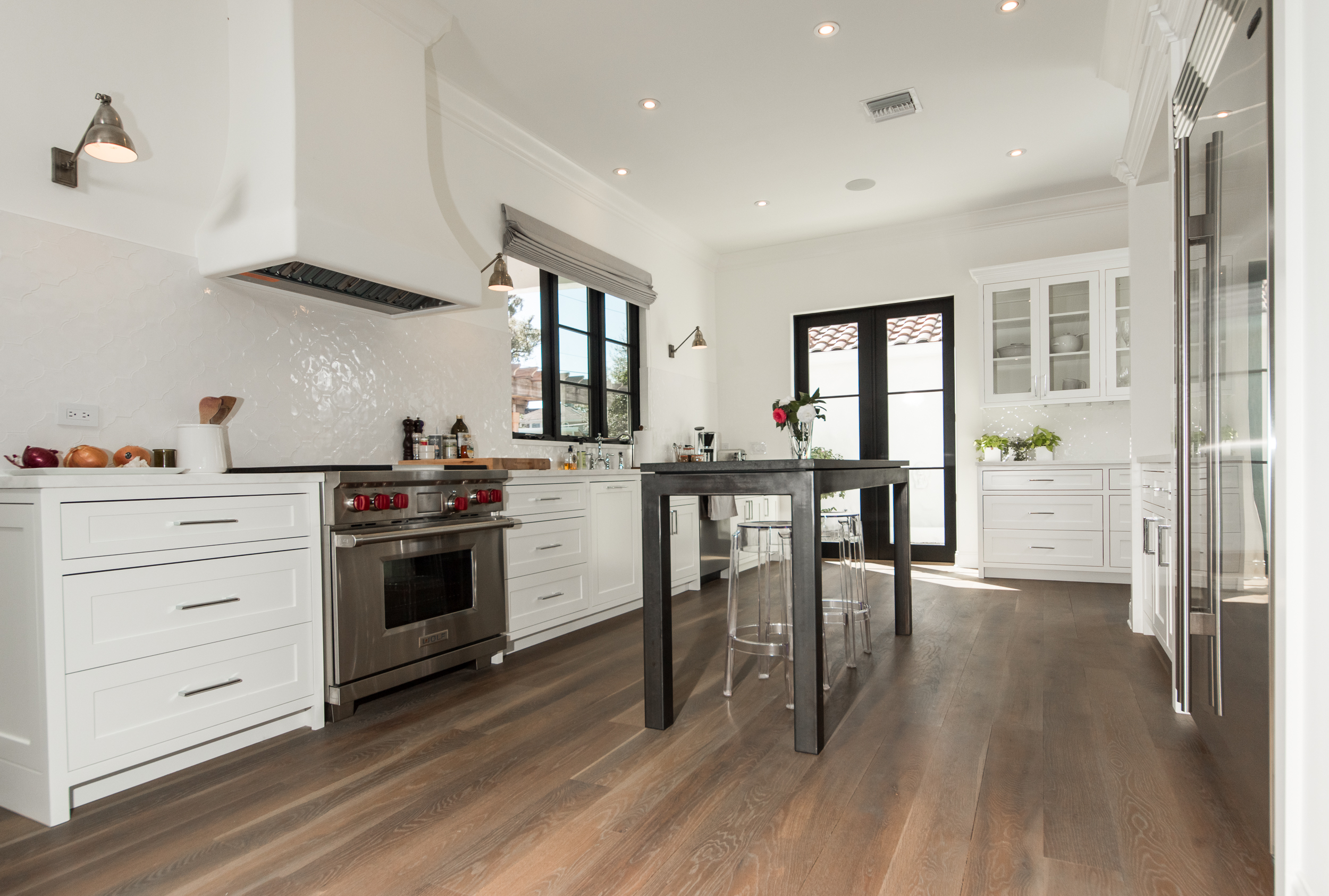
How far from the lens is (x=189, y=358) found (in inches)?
108

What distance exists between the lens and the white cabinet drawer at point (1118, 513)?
5.02 metres

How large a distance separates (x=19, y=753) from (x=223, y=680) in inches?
18.9

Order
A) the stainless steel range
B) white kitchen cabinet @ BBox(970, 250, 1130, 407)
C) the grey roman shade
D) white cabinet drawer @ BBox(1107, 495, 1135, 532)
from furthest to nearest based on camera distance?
white kitchen cabinet @ BBox(970, 250, 1130, 407) < white cabinet drawer @ BBox(1107, 495, 1135, 532) < the grey roman shade < the stainless steel range

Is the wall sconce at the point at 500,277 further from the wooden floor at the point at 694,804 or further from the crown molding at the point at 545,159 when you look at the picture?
the wooden floor at the point at 694,804

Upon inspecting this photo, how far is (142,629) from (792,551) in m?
1.89

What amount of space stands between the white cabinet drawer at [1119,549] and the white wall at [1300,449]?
170 inches

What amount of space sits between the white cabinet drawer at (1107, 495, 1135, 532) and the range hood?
4460 millimetres

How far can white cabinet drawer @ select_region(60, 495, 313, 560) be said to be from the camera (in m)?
1.95

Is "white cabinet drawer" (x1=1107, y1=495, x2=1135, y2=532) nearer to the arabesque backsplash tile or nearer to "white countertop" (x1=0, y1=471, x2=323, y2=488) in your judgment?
the arabesque backsplash tile

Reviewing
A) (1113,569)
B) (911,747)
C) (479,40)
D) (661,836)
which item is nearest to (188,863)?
(661,836)

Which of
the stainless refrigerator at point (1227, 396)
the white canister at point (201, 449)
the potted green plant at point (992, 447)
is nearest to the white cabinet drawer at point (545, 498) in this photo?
the white canister at point (201, 449)

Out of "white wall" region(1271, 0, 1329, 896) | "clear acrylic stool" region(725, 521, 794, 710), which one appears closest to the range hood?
"clear acrylic stool" region(725, 521, 794, 710)

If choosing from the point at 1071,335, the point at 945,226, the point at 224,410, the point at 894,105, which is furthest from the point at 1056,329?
the point at 224,410

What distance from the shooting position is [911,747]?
2.24 metres
